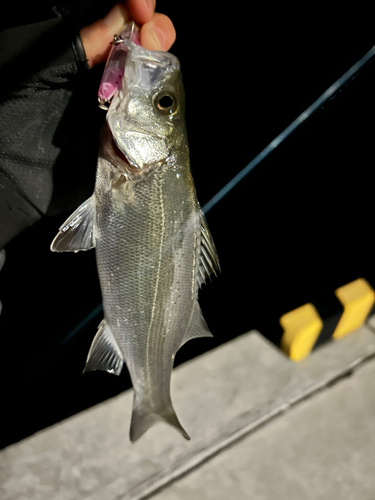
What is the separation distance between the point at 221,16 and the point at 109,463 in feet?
17.0

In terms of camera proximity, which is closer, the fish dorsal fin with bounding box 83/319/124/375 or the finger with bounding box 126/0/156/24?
the finger with bounding box 126/0/156/24

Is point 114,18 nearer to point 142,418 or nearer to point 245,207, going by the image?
point 142,418

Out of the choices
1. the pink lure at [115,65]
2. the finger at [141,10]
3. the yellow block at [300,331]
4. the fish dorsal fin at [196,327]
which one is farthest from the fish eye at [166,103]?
the yellow block at [300,331]

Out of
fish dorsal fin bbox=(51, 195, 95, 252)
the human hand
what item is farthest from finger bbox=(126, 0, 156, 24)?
fish dorsal fin bbox=(51, 195, 95, 252)

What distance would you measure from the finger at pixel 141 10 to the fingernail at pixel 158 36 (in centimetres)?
4

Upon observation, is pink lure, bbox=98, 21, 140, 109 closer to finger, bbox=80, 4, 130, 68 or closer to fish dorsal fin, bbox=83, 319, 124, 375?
finger, bbox=80, 4, 130, 68

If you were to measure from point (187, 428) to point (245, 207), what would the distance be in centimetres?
288

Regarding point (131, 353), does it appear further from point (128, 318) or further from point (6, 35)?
point (6, 35)

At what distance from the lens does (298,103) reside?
4766 mm

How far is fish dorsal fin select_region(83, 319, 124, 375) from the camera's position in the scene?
1588 mm

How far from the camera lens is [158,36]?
1343 mm

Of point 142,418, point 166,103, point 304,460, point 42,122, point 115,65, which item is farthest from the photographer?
point 304,460

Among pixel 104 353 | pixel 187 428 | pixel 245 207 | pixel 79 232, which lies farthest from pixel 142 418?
pixel 245 207

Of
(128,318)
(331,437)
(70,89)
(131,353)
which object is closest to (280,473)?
(331,437)
